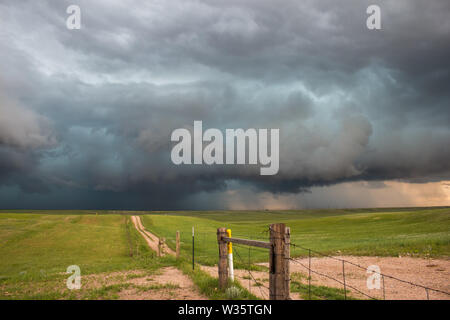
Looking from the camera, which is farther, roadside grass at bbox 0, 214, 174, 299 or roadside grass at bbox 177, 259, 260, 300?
roadside grass at bbox 0, 214, 174, 299

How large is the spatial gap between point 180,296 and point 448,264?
622 inches

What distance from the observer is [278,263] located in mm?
7543

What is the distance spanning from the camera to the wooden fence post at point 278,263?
7469mm

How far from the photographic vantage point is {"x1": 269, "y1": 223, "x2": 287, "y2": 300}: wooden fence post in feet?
24.5

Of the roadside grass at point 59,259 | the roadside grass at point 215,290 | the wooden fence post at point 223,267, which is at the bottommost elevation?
the roadside grass at point 59,259

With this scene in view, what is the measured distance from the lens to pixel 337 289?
41.4 feet

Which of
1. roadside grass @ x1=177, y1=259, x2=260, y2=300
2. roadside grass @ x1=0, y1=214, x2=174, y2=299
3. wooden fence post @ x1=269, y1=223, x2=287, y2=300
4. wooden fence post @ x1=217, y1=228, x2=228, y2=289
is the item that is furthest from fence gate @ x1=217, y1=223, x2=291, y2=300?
roadside grass @ x1=0, y1=214, x2=174, y2=299

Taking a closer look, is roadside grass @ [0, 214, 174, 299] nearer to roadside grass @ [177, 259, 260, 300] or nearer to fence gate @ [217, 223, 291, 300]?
roadside grass @ [177, 259, 260, 300]

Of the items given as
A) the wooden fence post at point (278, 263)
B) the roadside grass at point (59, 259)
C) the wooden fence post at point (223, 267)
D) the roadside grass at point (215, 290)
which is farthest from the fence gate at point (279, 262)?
the roadside grass at point (59, 259)

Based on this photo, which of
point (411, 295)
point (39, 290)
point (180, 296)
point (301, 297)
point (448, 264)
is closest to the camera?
point (180, 296)

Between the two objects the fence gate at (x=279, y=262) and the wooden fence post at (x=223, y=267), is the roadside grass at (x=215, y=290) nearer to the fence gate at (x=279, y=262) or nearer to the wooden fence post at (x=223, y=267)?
the wooden fence post at (x=223, y=267)
